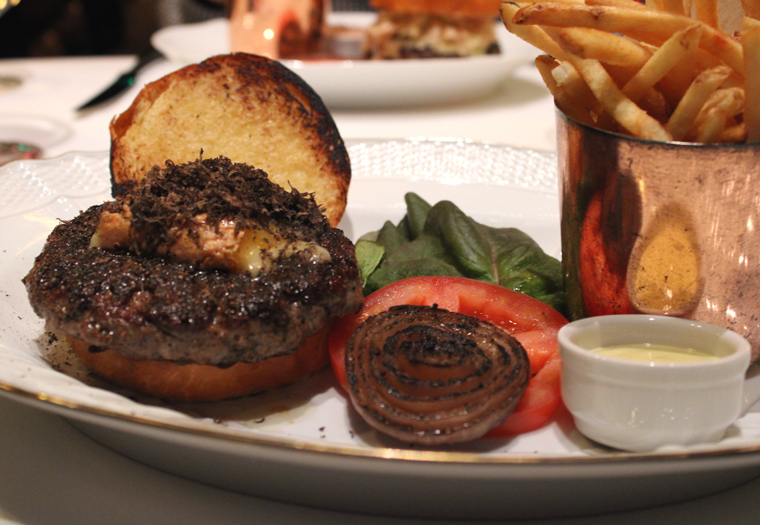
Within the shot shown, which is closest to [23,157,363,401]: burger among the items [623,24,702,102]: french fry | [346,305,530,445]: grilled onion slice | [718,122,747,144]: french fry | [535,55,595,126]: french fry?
[346,305,530,445]: grilled onion slice

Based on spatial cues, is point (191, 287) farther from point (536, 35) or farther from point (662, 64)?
point (662, 64)

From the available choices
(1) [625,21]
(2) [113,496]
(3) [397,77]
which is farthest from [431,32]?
(2) [113,496]

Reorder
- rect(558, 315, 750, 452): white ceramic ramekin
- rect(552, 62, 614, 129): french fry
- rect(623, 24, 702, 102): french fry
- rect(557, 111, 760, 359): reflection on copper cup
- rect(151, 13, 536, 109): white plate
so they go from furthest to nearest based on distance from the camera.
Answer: rect(151, 13, 536, 109): white plate → rect(552, 62, 614, 129): french fry → rect(557, 111, 760, 359): reflection on copper cup → rect(623, 24, 702, 102): french fry → rect(558, 315, 750, 452): white ceramic ramekin

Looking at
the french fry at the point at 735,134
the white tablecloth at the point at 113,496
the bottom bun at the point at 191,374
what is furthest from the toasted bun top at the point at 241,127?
the french fry at the point at 735,134

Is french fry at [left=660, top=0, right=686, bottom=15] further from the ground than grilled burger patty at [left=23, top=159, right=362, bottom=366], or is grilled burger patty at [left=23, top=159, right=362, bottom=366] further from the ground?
french fry at [left=660, top=0, right=686, bottom=15]

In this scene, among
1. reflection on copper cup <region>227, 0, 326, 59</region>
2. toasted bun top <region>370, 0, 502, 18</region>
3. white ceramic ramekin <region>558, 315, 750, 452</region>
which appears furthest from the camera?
reflection on copper cup <region>227, 0, 326, 59</region>

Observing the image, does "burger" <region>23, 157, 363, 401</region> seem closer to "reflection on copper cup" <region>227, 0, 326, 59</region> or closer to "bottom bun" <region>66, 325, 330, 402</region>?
"bottom bun" <region>66, 325, 330, 402</region>

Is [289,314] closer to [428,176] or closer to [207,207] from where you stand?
[207,207]
